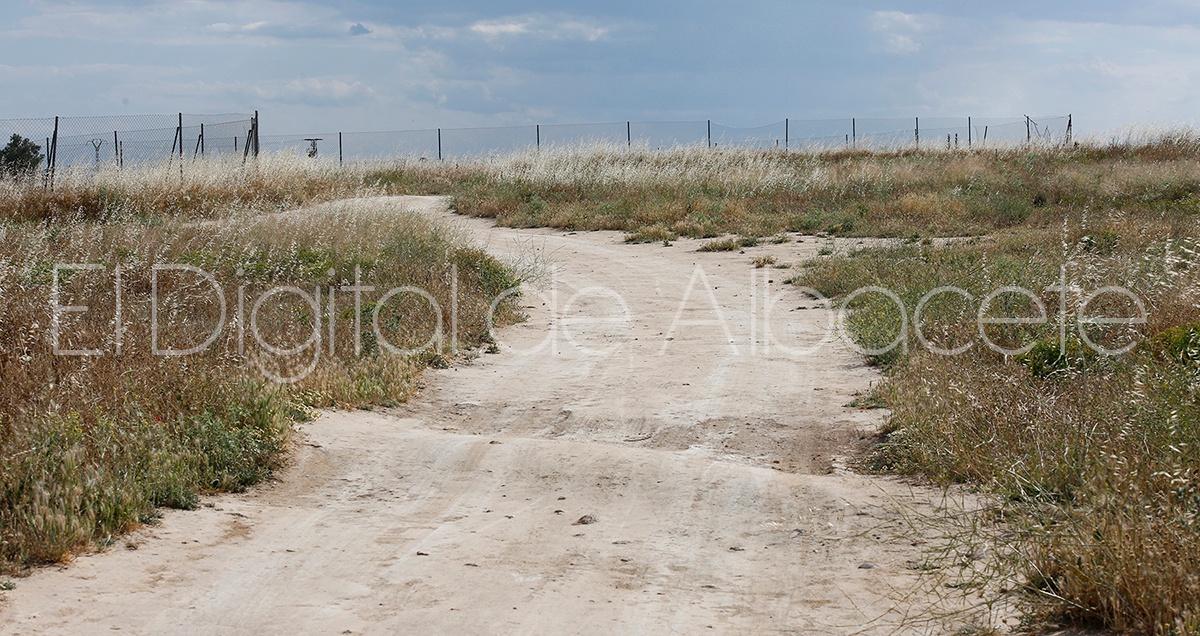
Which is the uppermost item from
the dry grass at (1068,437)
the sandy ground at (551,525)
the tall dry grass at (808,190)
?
the tall dry grass at (808,190)

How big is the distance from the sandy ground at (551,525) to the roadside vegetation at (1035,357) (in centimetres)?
43

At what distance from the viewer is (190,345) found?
702 centimetres

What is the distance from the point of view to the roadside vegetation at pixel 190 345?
4824 millimetres

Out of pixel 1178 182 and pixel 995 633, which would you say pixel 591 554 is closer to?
pixel 995 633

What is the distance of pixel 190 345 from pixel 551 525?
3354 mm

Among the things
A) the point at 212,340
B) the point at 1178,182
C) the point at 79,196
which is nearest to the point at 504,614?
the point at 212,340

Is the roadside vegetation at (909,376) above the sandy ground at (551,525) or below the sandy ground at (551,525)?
above

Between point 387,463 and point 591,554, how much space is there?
1.85m

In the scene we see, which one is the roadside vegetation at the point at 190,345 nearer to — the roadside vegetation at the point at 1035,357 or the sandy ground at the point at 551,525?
the sandy ground at the point at 551,525

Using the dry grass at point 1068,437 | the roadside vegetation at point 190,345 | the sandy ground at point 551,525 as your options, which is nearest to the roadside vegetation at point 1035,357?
the dry grass at point 1068,437

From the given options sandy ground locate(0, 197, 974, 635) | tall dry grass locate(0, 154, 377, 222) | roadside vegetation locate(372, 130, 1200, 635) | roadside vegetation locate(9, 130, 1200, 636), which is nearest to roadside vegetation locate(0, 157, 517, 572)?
roadside vegetation locate(9, 130, 1200, 636)

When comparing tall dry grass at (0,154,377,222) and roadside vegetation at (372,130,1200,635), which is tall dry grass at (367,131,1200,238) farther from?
tall dry grass at (0,154,377,222)

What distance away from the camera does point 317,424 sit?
6.50 meters

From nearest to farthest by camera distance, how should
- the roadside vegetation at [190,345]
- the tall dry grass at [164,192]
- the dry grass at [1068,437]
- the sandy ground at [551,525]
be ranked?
the dry grass at [1068,437] → the sandy ground at [551,525] → the roadside vegetation at [190,345] → the tall dry grass at [164,192]
